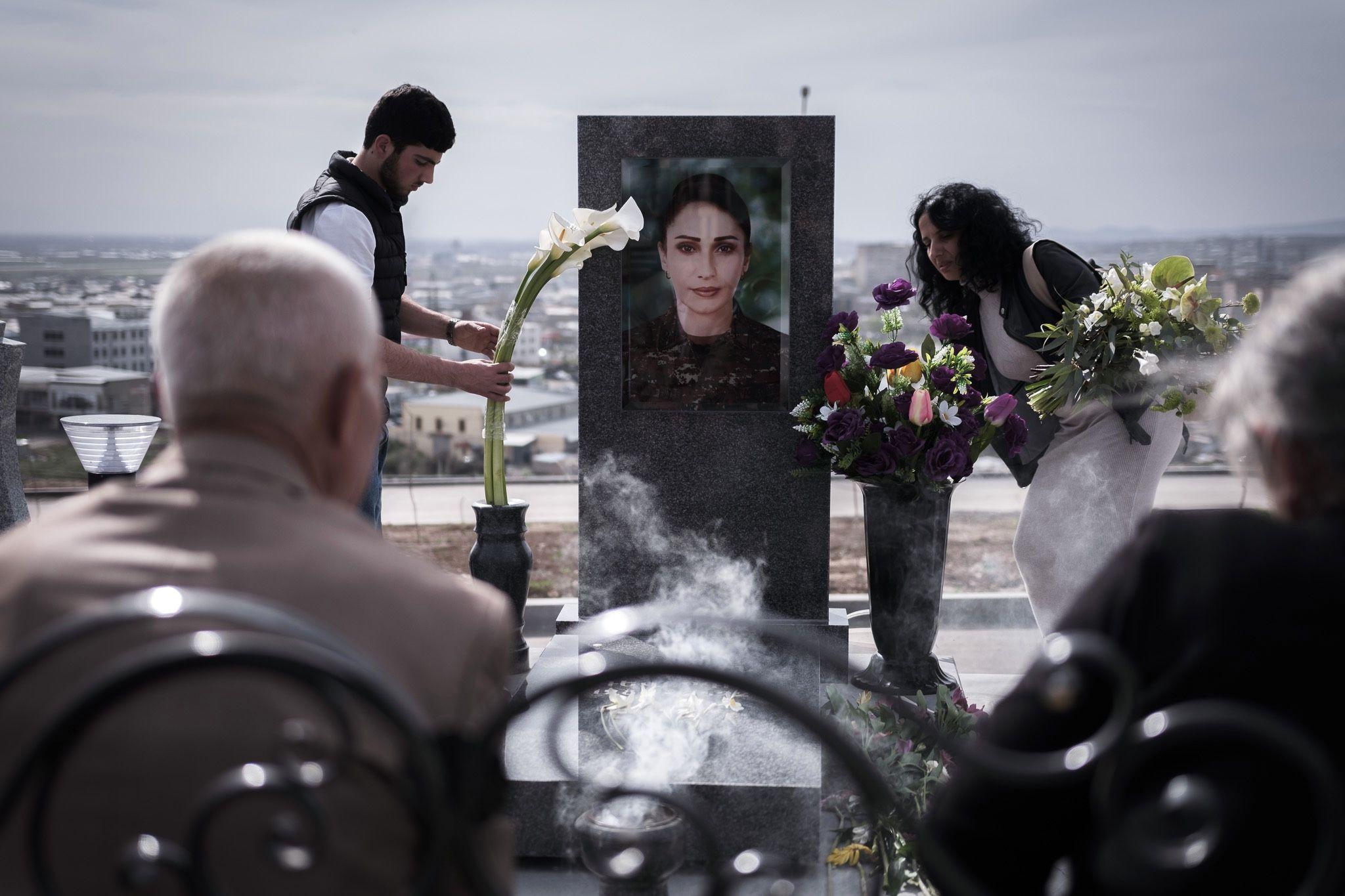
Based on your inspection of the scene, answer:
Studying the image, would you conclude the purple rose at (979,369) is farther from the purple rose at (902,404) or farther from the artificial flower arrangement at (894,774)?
the artificial flower arrangement at (894,774)

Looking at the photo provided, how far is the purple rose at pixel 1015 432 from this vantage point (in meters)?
4.18

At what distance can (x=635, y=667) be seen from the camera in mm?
887

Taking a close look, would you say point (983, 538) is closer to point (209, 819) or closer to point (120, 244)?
point (209, 819)

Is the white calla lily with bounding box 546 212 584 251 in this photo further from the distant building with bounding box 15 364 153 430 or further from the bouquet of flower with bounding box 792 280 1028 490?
the distant building with bounding box 15 364 153 430

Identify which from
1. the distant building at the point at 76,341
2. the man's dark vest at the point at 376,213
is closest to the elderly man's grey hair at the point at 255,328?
the man's dark vest at the point at 376,213

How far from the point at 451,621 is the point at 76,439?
3.31m

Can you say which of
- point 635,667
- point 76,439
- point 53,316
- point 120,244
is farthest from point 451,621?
point 120,244

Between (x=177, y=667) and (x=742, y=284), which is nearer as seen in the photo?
(x=177, y=667)

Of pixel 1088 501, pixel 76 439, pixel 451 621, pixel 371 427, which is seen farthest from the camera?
pixel 1088 501

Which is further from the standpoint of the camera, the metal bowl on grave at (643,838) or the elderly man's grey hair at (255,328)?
the metal bowl on grave at (643,838)

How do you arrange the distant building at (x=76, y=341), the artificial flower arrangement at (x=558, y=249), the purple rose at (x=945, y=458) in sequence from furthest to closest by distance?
the distant building at (x=76, y=341) → the artificial flower arrangement at (x=558, y=249) → the purple rose at (x=945, y=458)

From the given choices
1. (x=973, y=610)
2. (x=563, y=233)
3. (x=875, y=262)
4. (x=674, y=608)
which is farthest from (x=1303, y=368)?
(x=875, y=262)

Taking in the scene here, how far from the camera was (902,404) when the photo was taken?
412 cm

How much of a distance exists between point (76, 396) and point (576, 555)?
396 cm
